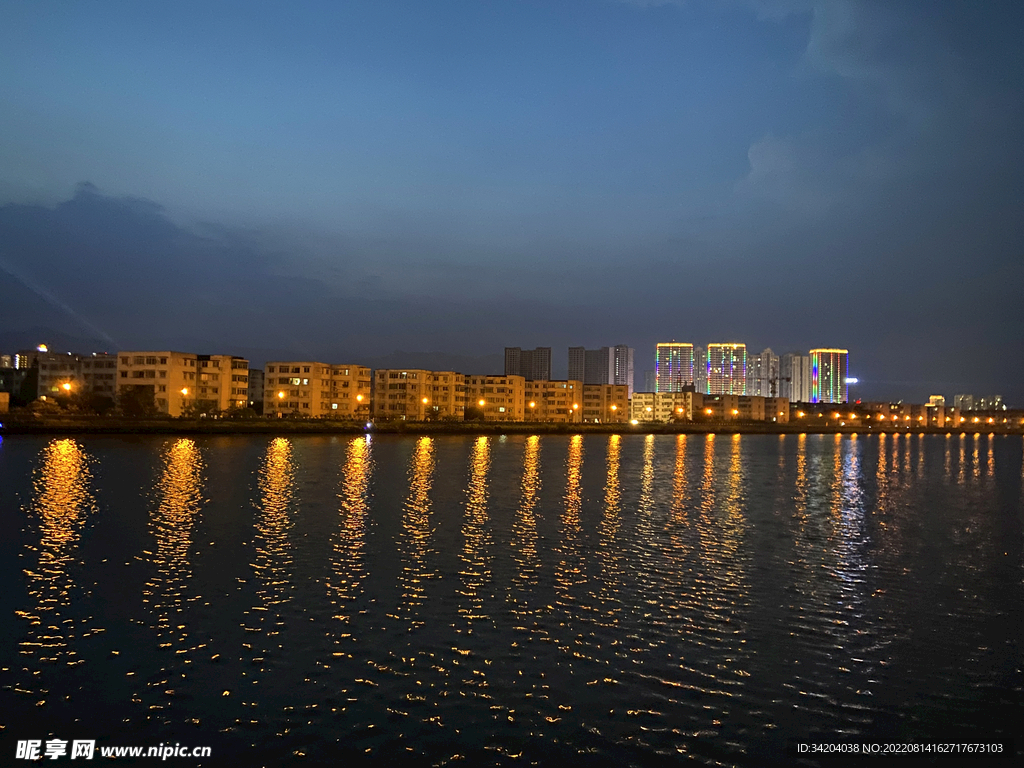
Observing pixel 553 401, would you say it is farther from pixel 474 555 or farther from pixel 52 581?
pixel 52 581

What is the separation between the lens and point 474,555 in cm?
1752

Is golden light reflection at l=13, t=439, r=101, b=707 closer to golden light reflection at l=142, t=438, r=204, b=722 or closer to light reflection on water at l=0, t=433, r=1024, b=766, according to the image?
light reflection on water at l=0, t=433, r=1024, b=766

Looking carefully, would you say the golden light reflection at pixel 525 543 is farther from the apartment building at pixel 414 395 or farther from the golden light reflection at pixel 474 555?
the apartment building at pixel 414 395

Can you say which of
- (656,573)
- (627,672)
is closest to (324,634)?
(627,672)

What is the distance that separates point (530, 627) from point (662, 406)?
178126 millimetres

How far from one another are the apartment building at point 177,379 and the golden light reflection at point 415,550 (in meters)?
69.0

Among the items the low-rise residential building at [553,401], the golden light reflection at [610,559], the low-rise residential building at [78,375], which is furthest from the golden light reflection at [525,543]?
the low-rise residential building at [553,401]

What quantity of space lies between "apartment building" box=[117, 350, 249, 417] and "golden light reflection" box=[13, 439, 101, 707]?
63220 mm

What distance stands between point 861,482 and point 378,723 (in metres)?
39.9

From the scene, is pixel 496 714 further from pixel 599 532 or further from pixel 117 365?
pixel 117 365

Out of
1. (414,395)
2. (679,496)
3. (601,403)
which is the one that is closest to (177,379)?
(414,395)

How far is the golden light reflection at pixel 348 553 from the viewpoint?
41.4 feet

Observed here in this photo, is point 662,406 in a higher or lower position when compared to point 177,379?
lower

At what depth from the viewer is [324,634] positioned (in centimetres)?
1138
